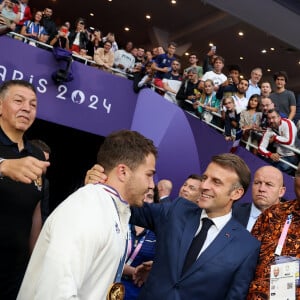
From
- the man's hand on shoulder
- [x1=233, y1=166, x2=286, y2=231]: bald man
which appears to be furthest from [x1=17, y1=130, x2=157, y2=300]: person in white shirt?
[x1=233, y1=166, x2=286, y2=231]: bald man

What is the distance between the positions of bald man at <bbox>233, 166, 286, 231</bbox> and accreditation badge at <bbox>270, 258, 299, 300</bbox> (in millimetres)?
1179

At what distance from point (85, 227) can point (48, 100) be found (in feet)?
19.4

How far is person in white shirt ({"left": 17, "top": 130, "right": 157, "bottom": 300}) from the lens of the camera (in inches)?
53.2

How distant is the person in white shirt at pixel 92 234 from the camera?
53.2 inches

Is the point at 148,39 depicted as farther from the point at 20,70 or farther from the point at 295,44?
the point at 20,70

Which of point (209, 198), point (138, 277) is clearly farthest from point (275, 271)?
point (138, 277)

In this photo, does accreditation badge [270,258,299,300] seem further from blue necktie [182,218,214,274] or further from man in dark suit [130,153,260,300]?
blue necktie [182,218,214,274]

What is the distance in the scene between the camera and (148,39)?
17016 mm

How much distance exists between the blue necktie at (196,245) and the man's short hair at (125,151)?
0.65 meters

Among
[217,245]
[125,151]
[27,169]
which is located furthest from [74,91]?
[27,169]

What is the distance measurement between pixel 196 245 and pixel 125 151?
2.51ft

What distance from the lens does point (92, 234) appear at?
1.41m

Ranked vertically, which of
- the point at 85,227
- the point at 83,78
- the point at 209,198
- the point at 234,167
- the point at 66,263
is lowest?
the point at 66,263

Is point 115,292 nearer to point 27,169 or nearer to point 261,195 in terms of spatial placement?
point 27,169
